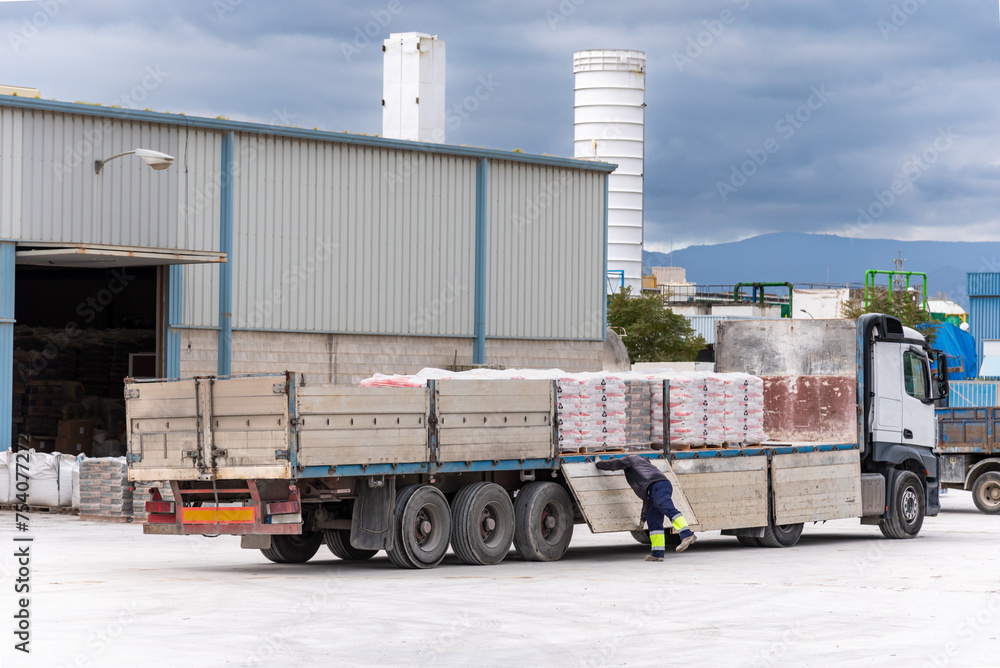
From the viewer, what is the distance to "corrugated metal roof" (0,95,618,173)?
80.9ft

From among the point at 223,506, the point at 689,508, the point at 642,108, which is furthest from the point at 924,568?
the point at 642,108

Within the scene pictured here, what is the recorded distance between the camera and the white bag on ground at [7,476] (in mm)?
23469

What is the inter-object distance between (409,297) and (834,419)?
11.9 m

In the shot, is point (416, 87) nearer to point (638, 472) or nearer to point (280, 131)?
point (280, 131)

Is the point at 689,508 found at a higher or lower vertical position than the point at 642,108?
lower

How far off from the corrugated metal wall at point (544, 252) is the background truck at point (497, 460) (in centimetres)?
1067

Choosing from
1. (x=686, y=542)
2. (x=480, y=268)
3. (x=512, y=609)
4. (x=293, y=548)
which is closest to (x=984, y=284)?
(x=480, y=268)

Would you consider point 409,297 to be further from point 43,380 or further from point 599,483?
point 599,483

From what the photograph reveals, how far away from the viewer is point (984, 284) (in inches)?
2628

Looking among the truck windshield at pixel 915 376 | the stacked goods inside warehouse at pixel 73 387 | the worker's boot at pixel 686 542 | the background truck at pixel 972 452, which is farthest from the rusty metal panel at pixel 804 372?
the stacked goods inside warehouse at pixel 73 387

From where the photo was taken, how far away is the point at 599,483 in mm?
17234

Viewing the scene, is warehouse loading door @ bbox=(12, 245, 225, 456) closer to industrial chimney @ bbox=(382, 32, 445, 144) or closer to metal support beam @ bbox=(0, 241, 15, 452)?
metal support beam @ bbox=(0, 241, 15, 452)

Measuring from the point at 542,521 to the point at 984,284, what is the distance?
5499 centimetres

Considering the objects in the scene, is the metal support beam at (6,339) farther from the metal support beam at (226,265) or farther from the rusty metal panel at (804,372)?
the rusty metal panel at (804,372)
